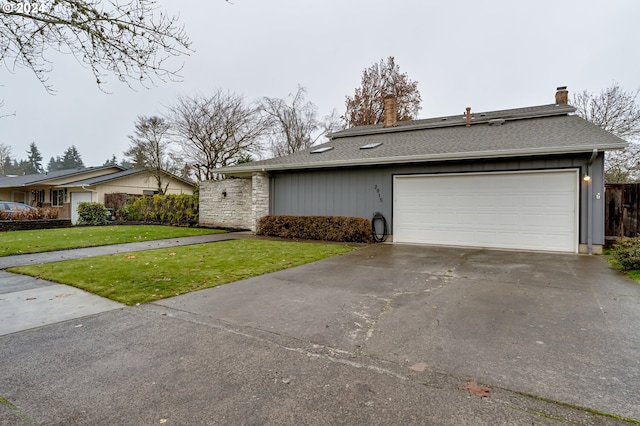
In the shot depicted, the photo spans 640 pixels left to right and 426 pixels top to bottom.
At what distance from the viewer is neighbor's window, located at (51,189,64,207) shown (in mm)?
23291

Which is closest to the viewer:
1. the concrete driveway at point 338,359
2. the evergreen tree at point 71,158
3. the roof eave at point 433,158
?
the concrete driveway at point 338,359

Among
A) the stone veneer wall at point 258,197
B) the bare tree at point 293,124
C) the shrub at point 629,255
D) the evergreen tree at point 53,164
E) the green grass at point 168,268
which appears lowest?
the green grass at point 168,268

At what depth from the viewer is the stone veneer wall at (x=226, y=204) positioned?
13.0 meters

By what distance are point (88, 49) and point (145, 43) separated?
0.65m

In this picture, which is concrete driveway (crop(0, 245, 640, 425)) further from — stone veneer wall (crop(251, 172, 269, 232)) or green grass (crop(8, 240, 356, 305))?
stone veneer wall (crop(251, 172, 269, 232))

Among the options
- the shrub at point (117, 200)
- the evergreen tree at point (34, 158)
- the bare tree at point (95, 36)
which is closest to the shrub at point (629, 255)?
the bare tree at point (95, 36)

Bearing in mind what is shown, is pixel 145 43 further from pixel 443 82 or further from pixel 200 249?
pixel 443 82

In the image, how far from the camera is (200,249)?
8.19 meters

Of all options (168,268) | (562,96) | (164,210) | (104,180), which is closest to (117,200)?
(104,180)

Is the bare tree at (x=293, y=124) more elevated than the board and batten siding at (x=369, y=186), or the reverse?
the bare tree at (x=293, y=124)

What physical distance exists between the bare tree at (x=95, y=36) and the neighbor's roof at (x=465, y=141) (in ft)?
21.2

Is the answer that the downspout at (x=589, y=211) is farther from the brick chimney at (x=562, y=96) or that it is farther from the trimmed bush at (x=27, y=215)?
the trimmed bush at (x=27, y=215)

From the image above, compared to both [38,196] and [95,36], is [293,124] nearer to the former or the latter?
[38,196]

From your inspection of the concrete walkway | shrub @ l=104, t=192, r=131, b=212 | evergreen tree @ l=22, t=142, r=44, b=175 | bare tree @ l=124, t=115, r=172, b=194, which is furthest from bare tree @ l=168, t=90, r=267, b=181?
evergreen tree @ l=22, t=142, r=44, b=175
